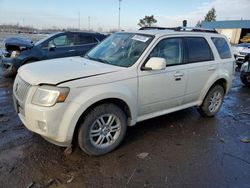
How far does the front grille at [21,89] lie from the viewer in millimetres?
3191

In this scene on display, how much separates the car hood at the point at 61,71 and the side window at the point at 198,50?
64.7 inches

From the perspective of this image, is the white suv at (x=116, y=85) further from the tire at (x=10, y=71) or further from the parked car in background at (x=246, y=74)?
the tire at (x=10, y=71)

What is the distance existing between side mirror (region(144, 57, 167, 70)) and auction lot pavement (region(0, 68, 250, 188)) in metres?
1.33

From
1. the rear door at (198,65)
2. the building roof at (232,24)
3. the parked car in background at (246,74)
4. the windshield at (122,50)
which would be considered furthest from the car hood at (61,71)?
the building roof at (232,24)

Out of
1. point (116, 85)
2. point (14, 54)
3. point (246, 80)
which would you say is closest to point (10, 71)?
point (14, 54)

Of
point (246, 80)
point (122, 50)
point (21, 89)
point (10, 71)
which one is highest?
point (122, 50)

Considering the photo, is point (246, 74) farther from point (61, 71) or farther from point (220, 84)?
point (61, 71)

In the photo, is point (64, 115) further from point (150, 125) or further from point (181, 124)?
point (181, 124)

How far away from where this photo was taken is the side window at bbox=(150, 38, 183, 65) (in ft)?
13.1

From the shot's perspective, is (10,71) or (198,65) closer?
(198,65)

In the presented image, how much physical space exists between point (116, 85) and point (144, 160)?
1.20 m

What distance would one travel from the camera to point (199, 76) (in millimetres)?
4641

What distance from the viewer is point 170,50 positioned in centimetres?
419

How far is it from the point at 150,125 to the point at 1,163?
8.95ft
